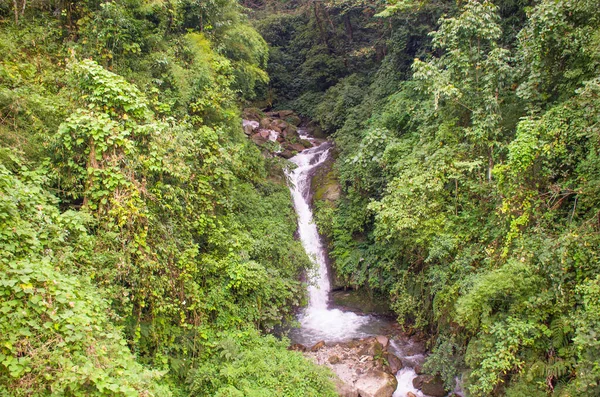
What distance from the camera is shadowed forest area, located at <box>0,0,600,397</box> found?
196 inches

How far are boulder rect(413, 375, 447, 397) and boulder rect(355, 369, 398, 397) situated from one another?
1.72 ft

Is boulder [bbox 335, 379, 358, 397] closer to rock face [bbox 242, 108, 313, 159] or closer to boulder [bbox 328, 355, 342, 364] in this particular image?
boulder [bbox 328, 355, 342, 364]

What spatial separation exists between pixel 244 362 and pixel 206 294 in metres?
1.58

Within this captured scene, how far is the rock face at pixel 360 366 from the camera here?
28.7ft

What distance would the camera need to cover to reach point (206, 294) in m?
7.95

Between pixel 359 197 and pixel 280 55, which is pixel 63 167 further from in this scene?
pixel 280 55

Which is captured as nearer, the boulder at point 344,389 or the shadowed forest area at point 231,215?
the shadowed forest area at point 231,215

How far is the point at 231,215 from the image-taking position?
934cm

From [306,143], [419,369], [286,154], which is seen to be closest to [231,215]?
Answer: [419,369]

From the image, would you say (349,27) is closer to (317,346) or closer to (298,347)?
(317,346)

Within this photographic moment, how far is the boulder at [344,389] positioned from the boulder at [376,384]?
14cm

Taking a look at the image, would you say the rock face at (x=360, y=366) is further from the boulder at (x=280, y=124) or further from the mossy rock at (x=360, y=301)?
the boulder at (x=280, y=124)

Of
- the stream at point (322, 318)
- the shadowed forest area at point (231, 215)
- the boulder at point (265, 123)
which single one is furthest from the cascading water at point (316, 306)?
the boulder at point (265, 123)

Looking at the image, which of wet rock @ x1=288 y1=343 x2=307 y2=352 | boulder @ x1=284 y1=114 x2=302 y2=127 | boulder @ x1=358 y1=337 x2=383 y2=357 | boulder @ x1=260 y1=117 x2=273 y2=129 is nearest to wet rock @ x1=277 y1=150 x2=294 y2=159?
boulder @ x1=260 y1=117 x2=273 y2=129
